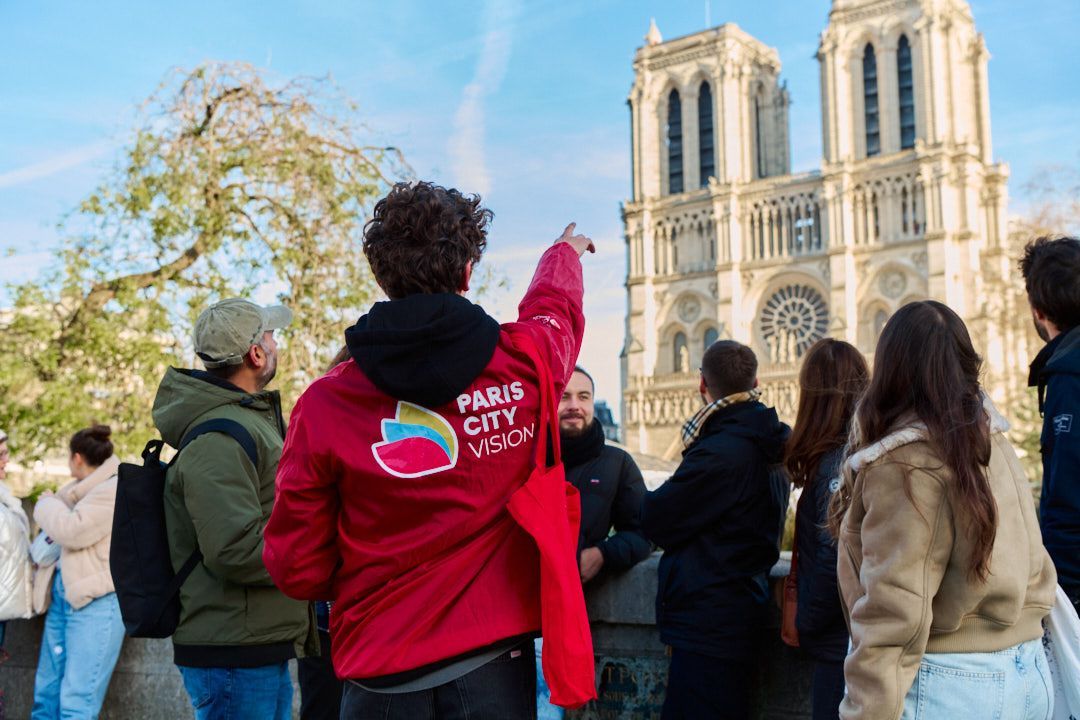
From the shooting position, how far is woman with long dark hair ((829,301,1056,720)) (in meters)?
2.00

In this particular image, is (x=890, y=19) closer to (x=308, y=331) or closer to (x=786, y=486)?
(x=308, y=331)

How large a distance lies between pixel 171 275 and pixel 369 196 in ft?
5.24

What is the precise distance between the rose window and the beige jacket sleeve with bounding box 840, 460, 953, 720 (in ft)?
135

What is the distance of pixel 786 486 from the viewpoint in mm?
3328

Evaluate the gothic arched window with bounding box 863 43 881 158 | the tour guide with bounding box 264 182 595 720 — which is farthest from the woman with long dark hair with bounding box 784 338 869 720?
the gothic arched window with bounding box 863 43 881 158

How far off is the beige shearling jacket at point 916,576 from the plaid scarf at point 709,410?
1.12 m

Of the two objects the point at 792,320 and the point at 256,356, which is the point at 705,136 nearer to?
the point at 792,320

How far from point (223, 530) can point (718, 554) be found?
1444 mm

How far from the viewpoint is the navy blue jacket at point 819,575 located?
2635 millimetres

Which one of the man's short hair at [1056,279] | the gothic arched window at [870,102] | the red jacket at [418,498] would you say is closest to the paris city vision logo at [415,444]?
the red jacket at [418,498]

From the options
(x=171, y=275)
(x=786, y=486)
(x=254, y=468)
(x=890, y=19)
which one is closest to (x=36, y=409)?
(x=171, y=275)

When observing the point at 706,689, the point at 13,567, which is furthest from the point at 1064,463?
the point at 13,567

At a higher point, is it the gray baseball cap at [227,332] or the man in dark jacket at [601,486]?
the gray baseball cap at [227,332]

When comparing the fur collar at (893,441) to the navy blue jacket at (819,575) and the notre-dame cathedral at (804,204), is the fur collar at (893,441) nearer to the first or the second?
the navy blue jacket at (819,575)
